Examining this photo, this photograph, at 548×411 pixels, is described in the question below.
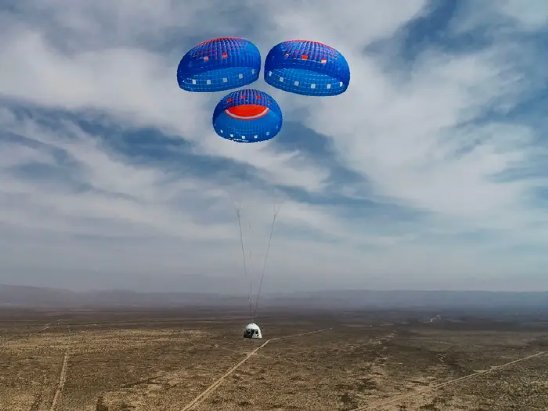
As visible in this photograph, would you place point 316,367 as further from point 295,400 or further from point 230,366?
point 295,400

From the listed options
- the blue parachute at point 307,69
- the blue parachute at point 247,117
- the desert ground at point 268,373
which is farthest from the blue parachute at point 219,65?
the desert ground at point 268,373

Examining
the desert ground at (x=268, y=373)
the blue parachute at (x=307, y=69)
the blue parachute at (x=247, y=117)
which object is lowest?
the desert ground at (x=268, y=373)

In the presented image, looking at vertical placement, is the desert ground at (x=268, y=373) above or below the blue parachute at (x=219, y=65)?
below

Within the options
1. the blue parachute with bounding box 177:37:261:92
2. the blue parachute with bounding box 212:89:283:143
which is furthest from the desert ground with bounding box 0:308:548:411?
the blue parachute with bounding box 177:37:261:92

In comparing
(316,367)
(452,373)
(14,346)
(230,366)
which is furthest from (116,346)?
(452,373)

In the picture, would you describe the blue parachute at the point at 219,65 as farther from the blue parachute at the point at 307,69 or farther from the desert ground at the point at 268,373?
the desert ground at the point at 268,373

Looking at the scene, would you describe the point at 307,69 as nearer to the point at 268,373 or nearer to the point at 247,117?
Answer: the point at 247,117
